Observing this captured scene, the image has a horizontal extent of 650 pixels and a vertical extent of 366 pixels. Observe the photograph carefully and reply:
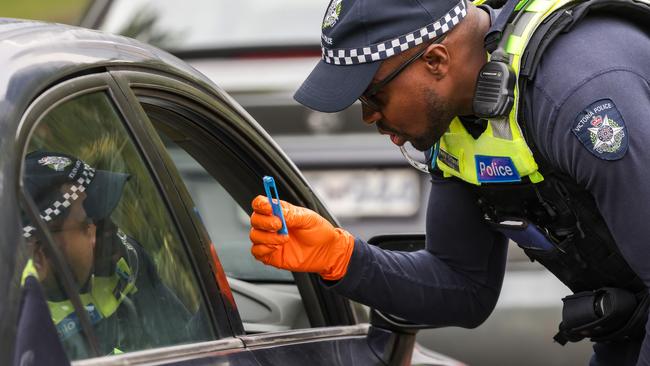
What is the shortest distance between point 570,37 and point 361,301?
0.75 m

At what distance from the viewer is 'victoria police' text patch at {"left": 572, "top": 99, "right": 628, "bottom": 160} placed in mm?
2135

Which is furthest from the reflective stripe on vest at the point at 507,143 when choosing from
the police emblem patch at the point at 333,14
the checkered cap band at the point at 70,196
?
the checkered cap band at the point at 70,196

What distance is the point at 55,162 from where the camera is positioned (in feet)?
6.16

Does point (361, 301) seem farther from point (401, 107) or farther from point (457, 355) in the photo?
point (457, 355)

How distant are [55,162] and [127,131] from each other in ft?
0.72

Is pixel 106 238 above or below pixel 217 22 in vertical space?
above

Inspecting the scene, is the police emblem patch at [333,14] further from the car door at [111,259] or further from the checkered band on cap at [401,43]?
the car door at [111,259]

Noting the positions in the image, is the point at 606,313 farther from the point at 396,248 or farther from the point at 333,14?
the point at 333,14

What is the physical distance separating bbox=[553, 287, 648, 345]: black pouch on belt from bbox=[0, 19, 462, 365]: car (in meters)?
0.38

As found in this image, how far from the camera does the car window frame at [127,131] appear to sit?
1704 millimetres

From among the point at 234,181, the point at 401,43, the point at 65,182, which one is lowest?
the point at 234,181

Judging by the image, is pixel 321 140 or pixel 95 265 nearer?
pixel 95 265

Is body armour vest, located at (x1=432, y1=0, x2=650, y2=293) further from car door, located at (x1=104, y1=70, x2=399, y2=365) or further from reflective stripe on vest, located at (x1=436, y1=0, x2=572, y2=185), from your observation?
car door, located at (x1=104, y1=70, x2=399, y2=365)

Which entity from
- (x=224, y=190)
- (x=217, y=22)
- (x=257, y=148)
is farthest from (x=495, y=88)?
(x=217, y=22)
